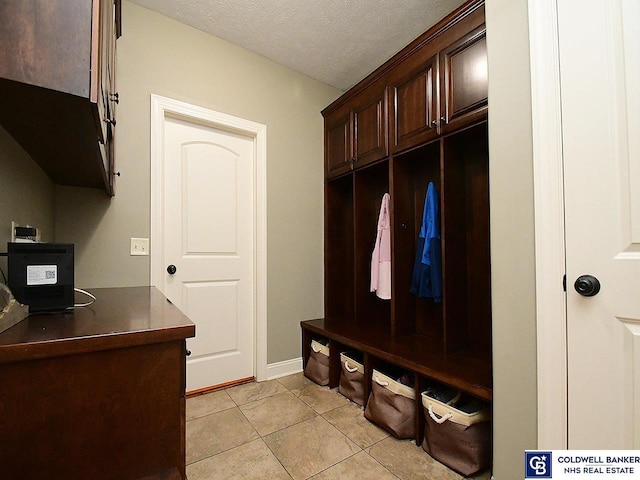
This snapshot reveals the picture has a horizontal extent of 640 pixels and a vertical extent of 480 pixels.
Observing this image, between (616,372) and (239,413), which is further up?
(616,372)

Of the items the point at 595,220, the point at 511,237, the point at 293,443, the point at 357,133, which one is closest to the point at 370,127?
the point at 357,133

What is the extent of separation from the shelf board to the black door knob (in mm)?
596

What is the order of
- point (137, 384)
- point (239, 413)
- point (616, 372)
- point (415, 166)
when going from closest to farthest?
1. point (137, 384)
2. point (616, 372)
3. point (239, 413)
4. point (415, 166)

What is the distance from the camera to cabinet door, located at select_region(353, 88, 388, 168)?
2316 mm

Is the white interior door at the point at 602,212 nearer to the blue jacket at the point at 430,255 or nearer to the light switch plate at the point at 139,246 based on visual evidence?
the blue jacket at the point at 430,255

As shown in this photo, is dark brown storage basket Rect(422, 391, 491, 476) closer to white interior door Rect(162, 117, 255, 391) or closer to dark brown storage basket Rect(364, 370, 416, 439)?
dark brown storage basket Rect(364, 370, 416, 439)

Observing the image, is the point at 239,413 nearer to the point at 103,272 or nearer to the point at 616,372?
the point at 103,272

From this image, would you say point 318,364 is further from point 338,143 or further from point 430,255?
point 338,143

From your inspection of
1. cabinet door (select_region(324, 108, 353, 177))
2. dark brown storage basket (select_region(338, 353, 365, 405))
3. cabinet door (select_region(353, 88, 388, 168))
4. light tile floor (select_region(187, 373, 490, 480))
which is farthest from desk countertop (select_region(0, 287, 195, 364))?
cabinet door (select_region(324, 108, 353, 177))

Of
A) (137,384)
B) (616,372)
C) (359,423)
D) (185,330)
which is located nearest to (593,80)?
(616,372)

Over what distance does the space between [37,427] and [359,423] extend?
1.71m

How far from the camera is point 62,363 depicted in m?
0.66

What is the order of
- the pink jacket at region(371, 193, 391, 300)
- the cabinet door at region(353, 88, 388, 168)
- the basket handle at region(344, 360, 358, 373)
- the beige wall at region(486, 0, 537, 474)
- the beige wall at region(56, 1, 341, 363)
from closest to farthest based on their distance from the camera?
the beige wall at region(486, 0, 537, 474)
the beige wall at region(56, 1, 341, 363)
the basket handle at region(344, 360, 358, 373)
the cabinet door at region(353, 88, 388, 168)
the pink jacket at region(371, 193, 391, 300)

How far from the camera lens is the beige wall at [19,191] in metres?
0.95
